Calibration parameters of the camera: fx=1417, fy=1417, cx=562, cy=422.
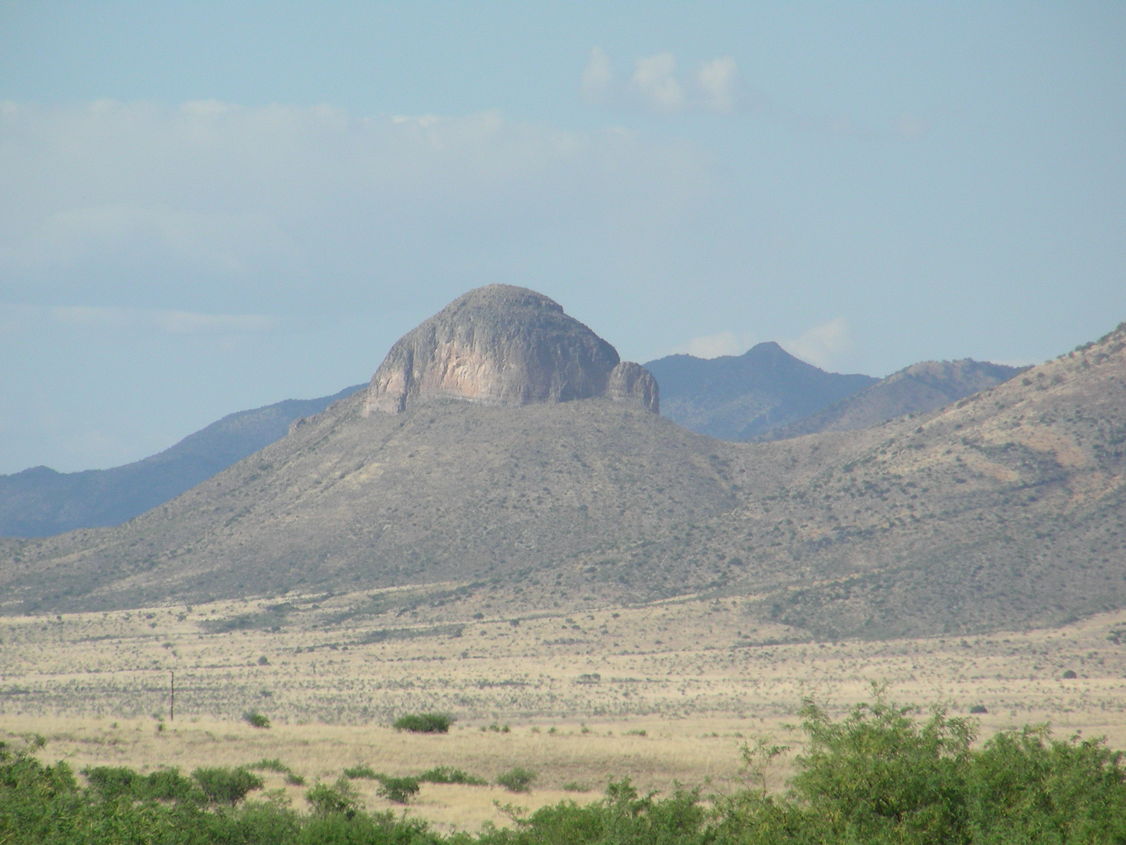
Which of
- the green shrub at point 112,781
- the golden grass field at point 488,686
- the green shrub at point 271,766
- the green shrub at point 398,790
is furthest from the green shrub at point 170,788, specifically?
the green shrub at point 398,790

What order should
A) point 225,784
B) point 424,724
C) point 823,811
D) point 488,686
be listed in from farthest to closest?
point 488,686 < point 424,724 < point 225,784 < point 823,811

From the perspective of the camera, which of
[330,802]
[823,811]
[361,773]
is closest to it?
[823,811]

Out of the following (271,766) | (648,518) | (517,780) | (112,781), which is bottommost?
(517,780)

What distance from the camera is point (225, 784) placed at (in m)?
29.2

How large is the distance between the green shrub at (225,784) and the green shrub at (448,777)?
431 cm

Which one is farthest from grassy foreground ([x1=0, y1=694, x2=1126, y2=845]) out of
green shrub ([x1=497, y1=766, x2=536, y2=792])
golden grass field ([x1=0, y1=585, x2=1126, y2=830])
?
green shrub ([x1=497, y1=766, x2=536, y2=792])

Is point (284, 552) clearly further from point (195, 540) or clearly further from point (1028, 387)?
point (1028, 387)

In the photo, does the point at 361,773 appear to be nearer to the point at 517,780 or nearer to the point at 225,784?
the point at 517,780

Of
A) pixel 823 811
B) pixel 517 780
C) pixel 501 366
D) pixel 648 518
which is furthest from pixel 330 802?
pixel 501 366

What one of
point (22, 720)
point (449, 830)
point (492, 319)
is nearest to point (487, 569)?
point (492, 319)

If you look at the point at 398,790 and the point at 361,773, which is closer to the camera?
the point at 398,790

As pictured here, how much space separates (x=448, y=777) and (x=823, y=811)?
13.9m

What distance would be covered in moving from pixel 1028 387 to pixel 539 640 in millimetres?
42447

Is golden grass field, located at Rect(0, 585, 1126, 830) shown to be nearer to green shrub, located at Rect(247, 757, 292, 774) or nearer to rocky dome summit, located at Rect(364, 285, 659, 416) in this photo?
green shrub, located at Rect(247, 757, 292, 774)
